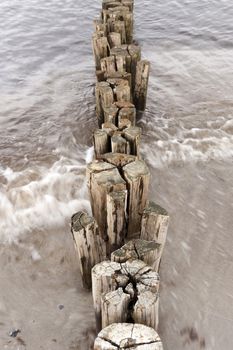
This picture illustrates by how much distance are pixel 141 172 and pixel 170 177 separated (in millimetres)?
2042

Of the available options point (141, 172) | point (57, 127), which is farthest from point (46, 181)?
point (141, 172)

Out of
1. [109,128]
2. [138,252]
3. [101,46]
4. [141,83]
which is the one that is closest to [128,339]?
[138,252]

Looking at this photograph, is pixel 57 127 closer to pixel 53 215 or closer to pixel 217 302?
pixel 53 215

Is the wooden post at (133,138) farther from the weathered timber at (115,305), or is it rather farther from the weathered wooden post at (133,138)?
the weathered timber at (115,305)

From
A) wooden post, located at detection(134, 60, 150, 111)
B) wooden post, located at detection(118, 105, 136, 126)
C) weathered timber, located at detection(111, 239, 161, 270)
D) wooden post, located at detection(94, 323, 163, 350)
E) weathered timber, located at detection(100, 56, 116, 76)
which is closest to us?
wooden post, located at detection(94, 323, 163, 350)

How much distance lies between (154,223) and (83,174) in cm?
240

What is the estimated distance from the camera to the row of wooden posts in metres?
2.43

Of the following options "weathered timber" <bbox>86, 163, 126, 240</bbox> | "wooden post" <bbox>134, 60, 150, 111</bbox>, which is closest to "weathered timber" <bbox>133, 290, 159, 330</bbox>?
"weathered timber" <bbox>86, 163, 126, 240</bbox>

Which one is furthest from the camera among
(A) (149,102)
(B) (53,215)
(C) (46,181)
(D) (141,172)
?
(A) (149,102)

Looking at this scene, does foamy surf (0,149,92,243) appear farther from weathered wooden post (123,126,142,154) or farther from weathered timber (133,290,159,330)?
weathered timber (133,290,159,330)

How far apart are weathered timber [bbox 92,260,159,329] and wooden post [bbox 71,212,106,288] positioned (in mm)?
443

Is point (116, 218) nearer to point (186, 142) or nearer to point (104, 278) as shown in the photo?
point (104, 278)

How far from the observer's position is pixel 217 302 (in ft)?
11.9

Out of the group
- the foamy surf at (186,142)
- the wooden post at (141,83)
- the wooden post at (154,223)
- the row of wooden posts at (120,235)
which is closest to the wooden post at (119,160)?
the row of wooden posts at (120,235)
